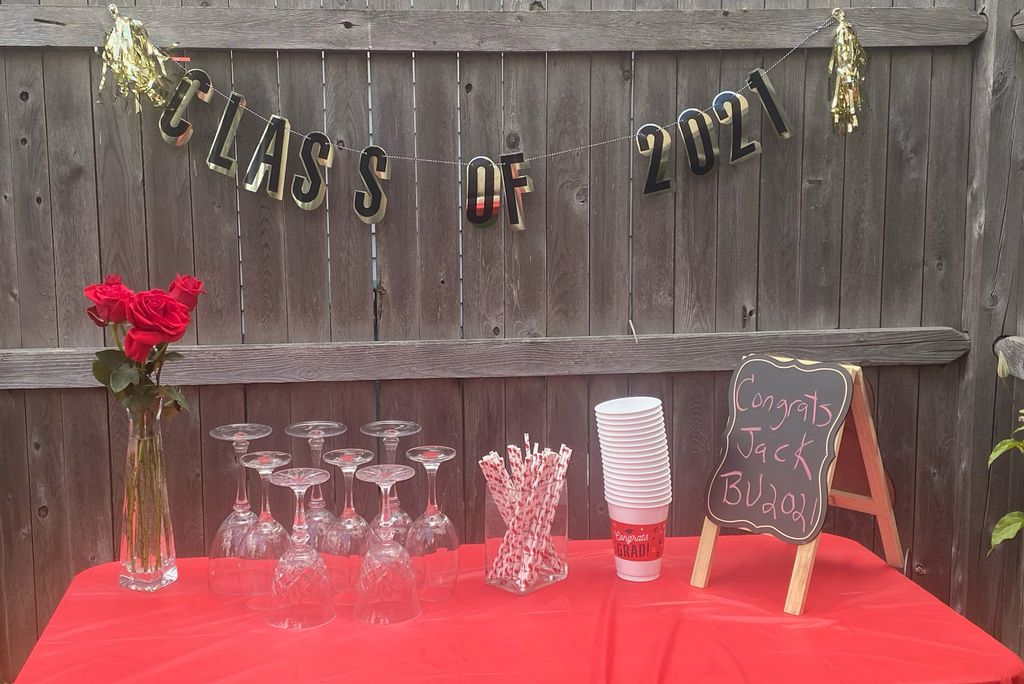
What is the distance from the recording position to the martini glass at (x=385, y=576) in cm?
172

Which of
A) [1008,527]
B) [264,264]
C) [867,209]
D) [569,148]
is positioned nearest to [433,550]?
[264,264]

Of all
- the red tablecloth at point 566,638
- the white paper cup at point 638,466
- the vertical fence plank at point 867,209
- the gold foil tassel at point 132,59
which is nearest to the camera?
the red tablecloth at point 566,638

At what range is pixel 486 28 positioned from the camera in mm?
2350

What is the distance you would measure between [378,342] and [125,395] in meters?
0.72

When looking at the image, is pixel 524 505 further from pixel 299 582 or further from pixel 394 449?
pixel 299 582

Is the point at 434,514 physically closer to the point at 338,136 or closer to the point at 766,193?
the point at 338,136

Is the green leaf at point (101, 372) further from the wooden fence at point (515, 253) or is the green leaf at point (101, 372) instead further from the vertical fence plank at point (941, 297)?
the vertical fence plank at point (941, 297)

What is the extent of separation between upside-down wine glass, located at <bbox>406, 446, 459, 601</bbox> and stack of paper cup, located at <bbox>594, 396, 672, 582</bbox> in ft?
1.24

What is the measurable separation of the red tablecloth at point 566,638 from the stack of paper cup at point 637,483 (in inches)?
2.2

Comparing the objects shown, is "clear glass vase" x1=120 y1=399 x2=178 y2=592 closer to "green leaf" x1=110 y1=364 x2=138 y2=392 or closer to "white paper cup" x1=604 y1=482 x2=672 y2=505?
"green leaf" x1=110 y1=364 x2=138 y2=392

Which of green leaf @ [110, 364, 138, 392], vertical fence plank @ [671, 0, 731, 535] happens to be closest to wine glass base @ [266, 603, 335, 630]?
green leaf @ [110, 364, 138, 392]

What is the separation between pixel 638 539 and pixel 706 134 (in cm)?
115

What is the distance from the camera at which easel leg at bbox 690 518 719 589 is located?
1.93m

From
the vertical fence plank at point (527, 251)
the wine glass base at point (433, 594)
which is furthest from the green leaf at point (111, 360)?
the vertical fence plank at point (527, 251)
